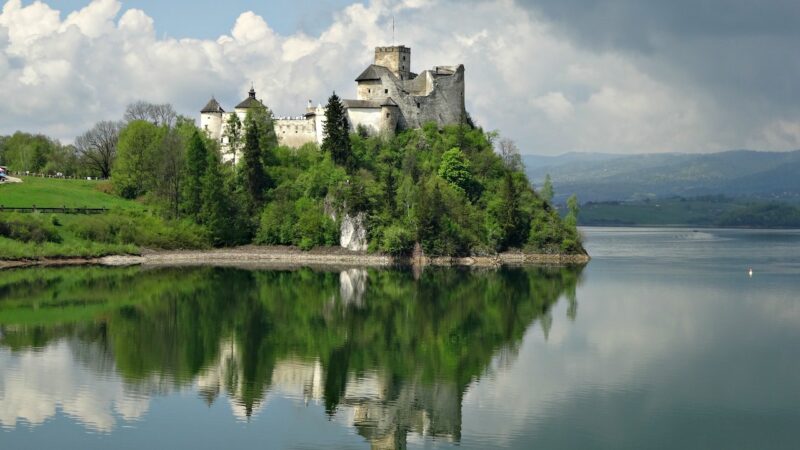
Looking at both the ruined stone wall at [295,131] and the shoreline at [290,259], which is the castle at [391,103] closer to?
the ruined stone wall at [295,131]

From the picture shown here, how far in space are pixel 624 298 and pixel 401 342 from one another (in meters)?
19.4

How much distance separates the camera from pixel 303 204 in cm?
7700

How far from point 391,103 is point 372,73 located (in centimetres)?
298

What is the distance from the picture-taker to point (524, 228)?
255 feet

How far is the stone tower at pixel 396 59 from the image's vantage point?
81938mm

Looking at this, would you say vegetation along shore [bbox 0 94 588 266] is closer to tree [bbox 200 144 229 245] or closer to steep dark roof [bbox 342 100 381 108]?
tree [bbox 200 144 229 245]

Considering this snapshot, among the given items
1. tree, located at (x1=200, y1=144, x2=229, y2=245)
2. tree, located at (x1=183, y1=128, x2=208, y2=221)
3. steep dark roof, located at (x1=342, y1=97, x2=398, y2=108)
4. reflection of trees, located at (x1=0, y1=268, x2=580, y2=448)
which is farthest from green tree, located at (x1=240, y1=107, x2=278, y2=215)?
reflection of trees, located at (x1=0, y1=268, x2=580, y2=448)

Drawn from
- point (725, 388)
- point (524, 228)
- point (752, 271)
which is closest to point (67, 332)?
point (725, 388)

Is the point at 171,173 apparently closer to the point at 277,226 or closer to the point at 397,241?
the point at 277,226

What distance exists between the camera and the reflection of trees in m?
30.1

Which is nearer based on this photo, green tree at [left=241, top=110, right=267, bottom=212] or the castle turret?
green tree at [left=241, top=110, right=267, bottom=212]

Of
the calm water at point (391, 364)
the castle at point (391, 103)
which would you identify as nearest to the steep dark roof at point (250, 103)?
the castle at point (391, 103)

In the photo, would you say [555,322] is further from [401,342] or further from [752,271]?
[752,271]

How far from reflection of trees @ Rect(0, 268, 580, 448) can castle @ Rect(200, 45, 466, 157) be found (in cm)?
1890
